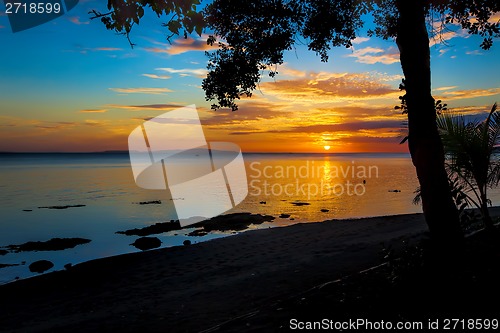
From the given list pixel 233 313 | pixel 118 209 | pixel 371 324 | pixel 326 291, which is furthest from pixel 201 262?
pixel 118 209

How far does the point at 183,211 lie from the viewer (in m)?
38.8

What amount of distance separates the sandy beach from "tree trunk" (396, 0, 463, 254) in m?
3.36

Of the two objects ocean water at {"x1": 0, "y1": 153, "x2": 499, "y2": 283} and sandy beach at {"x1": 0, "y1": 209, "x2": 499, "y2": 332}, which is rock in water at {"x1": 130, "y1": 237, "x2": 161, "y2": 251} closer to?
ocean water at {"x1": 0, "y1": 153, "x2": 499, "y2": 283}

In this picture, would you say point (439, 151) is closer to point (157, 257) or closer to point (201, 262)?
point (201, 262)

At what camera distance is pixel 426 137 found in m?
6.58

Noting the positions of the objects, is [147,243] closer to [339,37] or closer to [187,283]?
[187,283]

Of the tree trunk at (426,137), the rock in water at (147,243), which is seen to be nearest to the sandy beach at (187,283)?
the tree trunk at (426,137)

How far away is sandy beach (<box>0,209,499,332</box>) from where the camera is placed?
8.64m

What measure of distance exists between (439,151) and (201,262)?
1061cm

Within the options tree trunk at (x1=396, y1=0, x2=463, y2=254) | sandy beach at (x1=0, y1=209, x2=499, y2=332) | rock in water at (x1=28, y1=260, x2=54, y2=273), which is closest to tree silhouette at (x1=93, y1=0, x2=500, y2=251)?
tree trunk at (x1=396, y1=0, x2=463, y2=254)

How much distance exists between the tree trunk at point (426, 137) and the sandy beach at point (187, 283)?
3357mm

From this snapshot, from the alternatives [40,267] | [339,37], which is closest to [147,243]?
[40,267]

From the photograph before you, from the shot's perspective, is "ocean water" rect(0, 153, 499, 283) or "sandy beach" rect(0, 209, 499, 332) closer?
"sandy beach" rect(0, 209, 499, 332)

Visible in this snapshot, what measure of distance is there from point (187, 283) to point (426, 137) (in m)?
8.44
